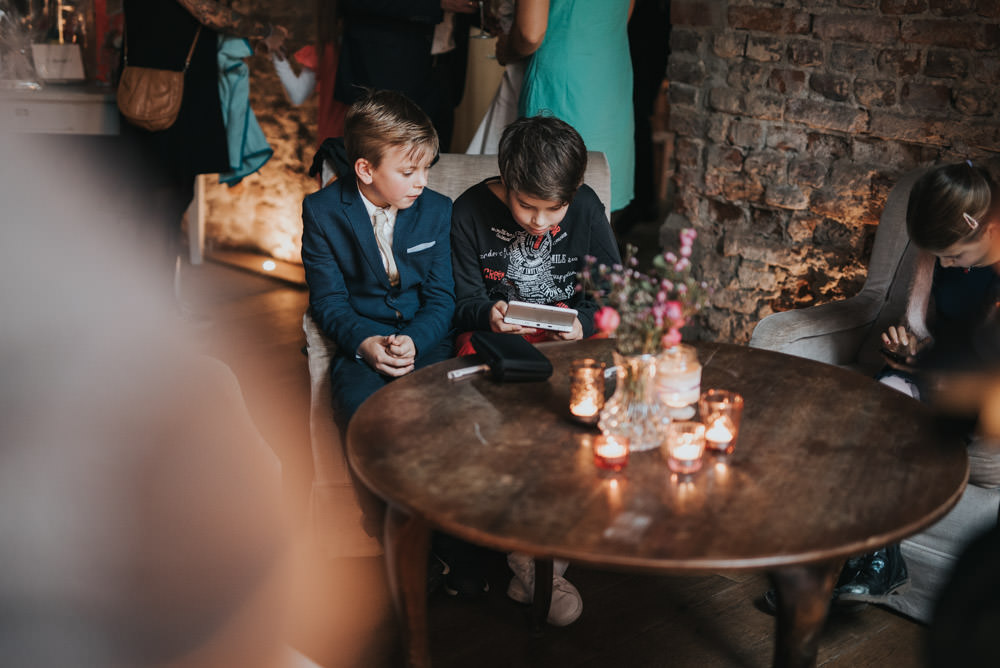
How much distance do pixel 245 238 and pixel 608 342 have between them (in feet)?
11.6

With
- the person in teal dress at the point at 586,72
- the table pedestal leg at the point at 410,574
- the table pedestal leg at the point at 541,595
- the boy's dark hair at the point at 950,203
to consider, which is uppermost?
the person in teal dress at the point at 586,72

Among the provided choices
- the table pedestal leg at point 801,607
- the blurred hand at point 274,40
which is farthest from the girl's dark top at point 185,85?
the table pedestal leg at point 801,607

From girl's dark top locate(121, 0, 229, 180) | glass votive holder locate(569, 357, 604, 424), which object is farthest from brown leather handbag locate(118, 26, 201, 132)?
glass votive holder locate(569, 357, 604, 424)

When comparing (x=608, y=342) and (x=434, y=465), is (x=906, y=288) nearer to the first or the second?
(x=608, y=342)

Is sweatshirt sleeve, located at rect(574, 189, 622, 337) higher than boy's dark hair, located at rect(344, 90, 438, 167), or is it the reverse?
boy's dark hair, located at rect(344, 90, 438, 167)

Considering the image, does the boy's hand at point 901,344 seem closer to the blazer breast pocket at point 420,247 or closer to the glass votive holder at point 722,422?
the glass votive holder at point 722,422

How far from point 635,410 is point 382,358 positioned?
0.77 meters

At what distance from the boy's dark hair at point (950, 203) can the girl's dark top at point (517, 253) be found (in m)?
0.71

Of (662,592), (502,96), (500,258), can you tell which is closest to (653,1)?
(502,96)

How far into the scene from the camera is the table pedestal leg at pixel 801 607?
1248mm

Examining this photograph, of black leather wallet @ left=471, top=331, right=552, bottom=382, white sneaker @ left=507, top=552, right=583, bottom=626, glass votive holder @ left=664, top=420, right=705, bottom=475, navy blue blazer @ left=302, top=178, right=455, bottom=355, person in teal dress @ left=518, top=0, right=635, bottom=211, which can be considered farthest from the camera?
person in teal dress @ left=518, top=0, right=635, bottom=211

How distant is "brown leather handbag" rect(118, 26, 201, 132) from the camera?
338 centimetres

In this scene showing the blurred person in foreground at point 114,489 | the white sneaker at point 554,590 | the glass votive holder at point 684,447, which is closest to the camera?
the blurred person in foreground at point 114,489

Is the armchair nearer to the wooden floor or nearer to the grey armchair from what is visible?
the wooden floor
